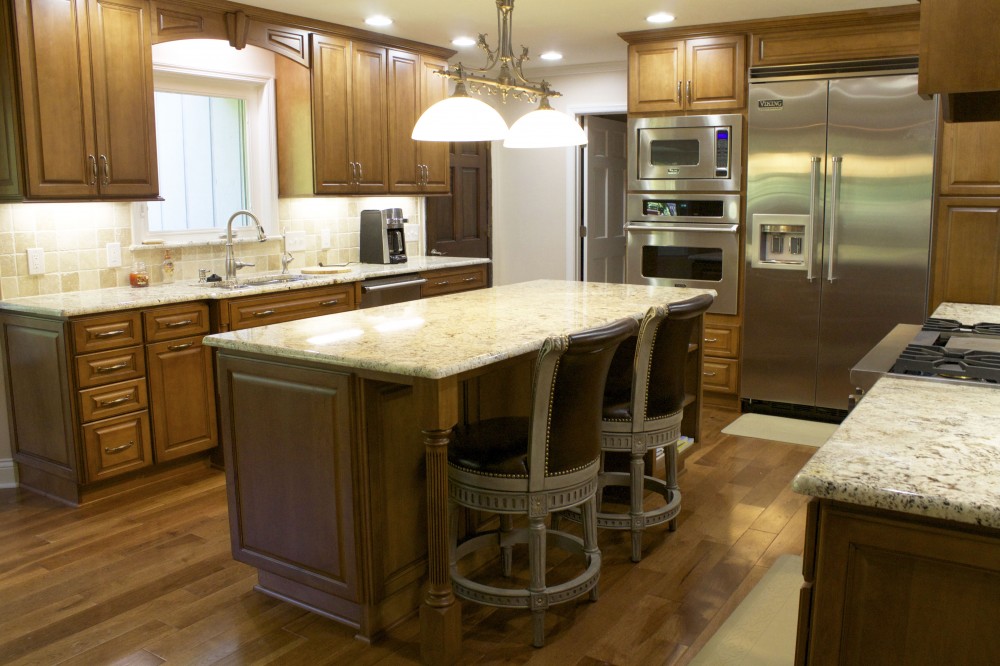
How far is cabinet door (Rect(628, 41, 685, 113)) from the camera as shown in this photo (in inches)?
219

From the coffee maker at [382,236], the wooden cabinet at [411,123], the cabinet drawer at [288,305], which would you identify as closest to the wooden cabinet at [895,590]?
the cabinet drawer at [288,305]

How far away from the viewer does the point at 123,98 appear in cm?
420

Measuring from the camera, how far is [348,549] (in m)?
2.66

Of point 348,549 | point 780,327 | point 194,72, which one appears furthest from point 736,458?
point 194,72

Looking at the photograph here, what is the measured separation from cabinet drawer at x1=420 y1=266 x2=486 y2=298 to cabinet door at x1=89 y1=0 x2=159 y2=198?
6.24 feet

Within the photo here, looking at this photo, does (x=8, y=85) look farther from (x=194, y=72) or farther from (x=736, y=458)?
(x=736, y=458)

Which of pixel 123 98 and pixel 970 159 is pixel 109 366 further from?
pixel 970 159

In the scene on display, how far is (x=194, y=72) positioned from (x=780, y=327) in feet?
12.7

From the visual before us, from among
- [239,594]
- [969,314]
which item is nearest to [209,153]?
[239,594]

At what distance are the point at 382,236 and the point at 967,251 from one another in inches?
140

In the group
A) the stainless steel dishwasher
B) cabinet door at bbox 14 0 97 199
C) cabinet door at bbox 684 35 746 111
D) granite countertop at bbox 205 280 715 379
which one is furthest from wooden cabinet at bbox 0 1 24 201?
cabinet door at bbox 684 35 746 111

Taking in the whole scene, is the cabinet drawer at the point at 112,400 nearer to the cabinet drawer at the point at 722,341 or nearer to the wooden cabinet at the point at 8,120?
the wooden cabinet at the point at 8,120

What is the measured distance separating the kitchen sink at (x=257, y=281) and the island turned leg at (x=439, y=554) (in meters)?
2.40

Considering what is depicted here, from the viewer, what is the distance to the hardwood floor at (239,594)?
262cm
